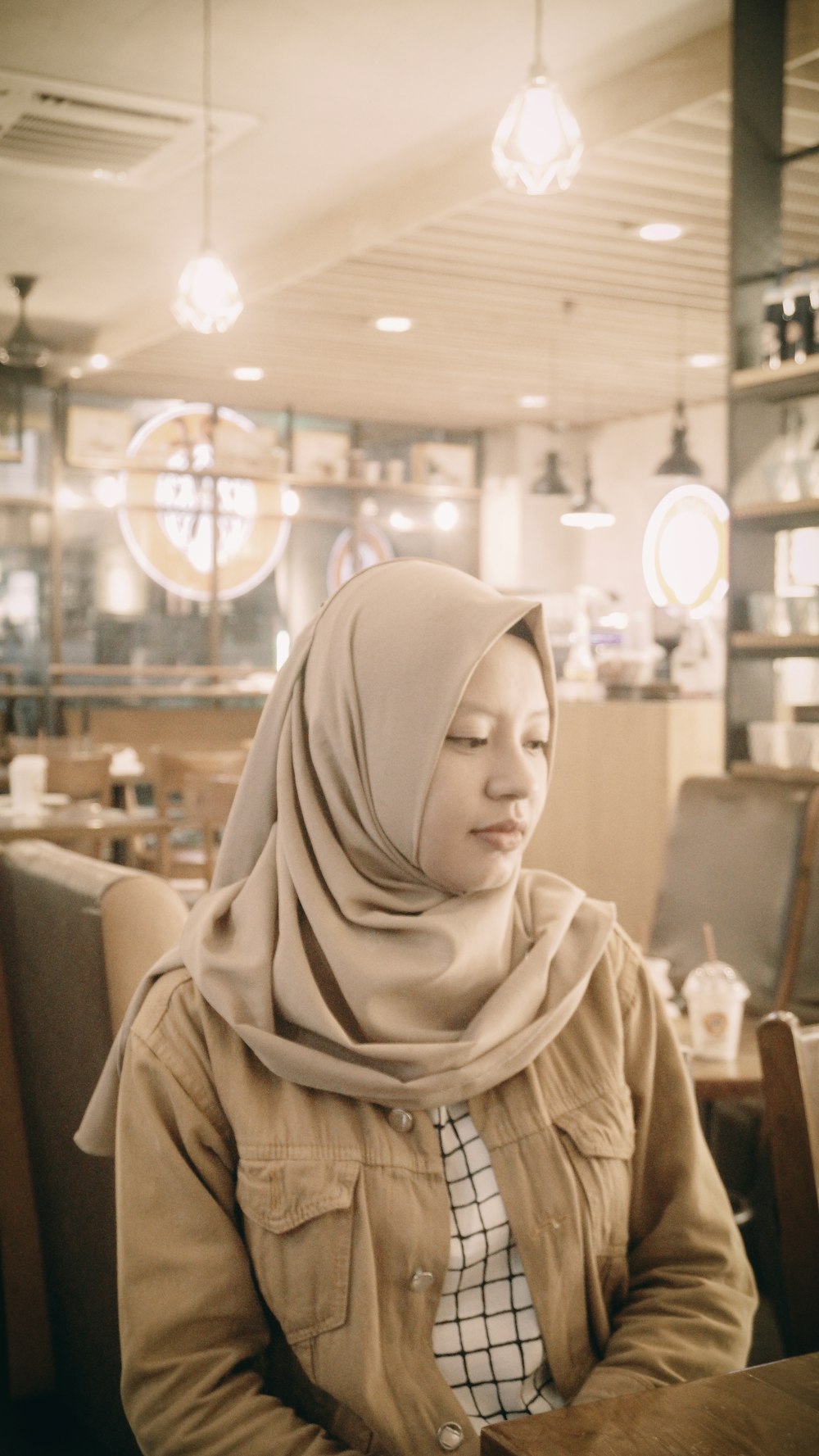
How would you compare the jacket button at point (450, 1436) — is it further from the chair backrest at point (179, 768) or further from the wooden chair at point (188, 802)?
the chair backrest at point (179, 768)

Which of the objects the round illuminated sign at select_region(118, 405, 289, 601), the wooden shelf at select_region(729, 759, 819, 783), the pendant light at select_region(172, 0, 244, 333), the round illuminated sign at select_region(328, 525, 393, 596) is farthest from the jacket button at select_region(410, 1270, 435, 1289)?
the round illuminated sign at select_region(328, 525, 393, 596)

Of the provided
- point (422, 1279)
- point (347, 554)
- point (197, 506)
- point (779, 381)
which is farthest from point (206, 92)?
point (347, 554)

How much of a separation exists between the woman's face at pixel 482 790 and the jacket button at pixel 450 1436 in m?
0.46

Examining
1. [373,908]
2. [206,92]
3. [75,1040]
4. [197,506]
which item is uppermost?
[206,92]

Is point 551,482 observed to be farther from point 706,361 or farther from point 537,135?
point 537,135

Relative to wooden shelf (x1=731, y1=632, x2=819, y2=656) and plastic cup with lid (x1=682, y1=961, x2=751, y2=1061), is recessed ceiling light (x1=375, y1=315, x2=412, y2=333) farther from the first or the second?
plastic cup with lid (x1=682, y1=961, x2=751, y2=1061)

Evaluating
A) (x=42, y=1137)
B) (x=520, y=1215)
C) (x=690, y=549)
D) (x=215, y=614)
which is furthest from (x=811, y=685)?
(x=215, y=614)

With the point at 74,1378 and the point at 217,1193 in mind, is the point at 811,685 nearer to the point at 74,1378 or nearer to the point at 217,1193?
the point at 74,1378

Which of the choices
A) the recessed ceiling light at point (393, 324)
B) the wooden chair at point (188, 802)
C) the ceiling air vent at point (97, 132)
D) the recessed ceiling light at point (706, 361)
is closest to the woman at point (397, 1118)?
the ceiling air vent at point (97, 132)

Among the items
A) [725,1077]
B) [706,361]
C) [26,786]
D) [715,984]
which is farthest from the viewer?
[706,361]

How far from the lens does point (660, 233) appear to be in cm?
544

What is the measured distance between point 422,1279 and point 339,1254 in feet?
0.25

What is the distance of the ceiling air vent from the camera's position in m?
4.84

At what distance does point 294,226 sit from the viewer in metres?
6.26
